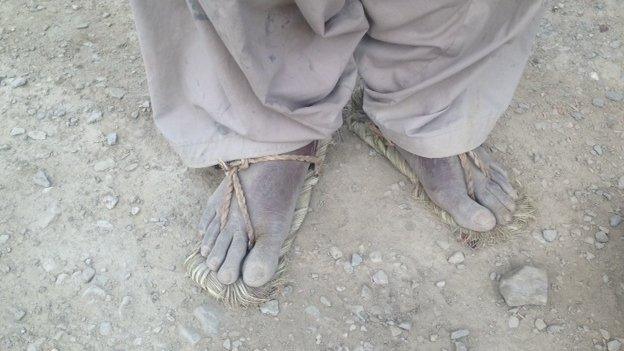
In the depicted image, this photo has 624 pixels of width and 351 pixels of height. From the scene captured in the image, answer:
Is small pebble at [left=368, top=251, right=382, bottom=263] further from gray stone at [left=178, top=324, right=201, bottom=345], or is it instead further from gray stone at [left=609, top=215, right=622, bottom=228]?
gray stone at [left=609, top=215, right=622, bottom=228]

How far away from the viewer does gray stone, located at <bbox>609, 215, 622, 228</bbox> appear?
141cm

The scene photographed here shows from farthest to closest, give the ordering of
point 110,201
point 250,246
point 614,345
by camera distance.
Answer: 1. point 110,201
2. point 250,246
3. point 614,345

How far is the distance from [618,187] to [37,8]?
172 cm

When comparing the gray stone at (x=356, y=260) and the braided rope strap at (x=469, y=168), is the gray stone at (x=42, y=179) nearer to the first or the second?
the gray stone at (x=356, y=260)

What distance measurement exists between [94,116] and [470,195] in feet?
3.19

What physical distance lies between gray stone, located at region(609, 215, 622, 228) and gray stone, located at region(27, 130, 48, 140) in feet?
4.56

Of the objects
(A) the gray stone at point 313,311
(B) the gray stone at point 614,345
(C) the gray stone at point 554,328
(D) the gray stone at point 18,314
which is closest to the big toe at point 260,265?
(A) the gray stone at point 313,311

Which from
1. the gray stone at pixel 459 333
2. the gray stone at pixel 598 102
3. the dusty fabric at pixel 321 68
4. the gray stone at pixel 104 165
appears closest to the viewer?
the dusty fabric at pixel 321 68

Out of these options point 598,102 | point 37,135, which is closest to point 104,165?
point 37,135

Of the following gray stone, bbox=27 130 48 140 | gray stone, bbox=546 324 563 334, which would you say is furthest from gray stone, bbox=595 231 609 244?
gray stone, bbox=27 130 48 140

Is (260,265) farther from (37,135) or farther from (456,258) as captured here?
(37,135)

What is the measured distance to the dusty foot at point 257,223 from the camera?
127 cm

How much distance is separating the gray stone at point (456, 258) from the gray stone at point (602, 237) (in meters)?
0.31

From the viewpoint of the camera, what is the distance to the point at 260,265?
1263 millimetres
